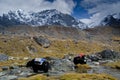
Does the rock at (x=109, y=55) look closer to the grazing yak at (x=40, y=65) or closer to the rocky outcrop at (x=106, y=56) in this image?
the rocky outcrop at (x=106, y=56)

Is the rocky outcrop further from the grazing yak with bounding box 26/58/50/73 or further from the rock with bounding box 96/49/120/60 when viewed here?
the grazing yak with bounding box 26/58/50/73

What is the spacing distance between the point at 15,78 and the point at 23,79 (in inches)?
101

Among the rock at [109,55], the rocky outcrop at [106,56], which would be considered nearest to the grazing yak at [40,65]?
the rocky outcrop at [106,56]

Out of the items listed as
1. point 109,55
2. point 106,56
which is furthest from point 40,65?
point 106,56

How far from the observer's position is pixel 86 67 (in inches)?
2303

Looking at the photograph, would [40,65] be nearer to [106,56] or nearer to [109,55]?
[109,55]

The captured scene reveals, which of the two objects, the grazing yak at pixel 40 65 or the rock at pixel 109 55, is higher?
the rock at pixel 109 55

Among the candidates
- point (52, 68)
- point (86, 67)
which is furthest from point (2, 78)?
point (86, 67)

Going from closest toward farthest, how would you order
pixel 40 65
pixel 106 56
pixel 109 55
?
pixel 40 65, pixel 109 55, pixel 106 56

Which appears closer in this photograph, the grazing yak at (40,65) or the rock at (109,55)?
the grazing yak at (40,65)

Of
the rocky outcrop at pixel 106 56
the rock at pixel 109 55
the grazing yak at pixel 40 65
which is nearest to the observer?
the grazing yak at pixel 40 65

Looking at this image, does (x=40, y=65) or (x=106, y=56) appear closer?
(x=40, y=65)

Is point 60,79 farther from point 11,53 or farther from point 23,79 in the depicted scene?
point 11,53

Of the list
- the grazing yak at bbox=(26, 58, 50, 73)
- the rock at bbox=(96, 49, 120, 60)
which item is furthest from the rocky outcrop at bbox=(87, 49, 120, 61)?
the grazing yak at bbox=(26, 58, 50, 73)
